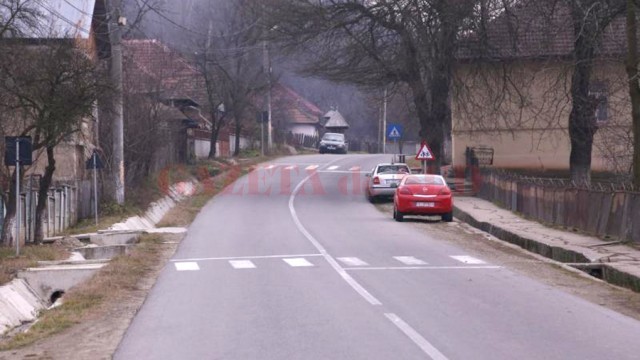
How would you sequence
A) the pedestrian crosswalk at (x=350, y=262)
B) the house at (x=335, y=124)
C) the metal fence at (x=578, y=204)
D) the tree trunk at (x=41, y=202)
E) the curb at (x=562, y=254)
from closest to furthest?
1. the curb at (x=562, y=254)
2. the pedestrian crosswalk at (x=350, y=262)
3. the metal fence at (x=578, y=204)
4. the tree trunk at (x=41, y=202)
5. the house at (x=335, y=124)

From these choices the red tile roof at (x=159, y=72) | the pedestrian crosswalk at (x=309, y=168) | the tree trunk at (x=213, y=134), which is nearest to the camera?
the red tile roof at (x=159, y=72)

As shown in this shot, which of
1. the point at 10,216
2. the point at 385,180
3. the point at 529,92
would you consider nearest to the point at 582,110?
the point at 529,92

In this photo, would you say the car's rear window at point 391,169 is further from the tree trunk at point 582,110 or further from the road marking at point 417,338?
the road marking at point 417,338

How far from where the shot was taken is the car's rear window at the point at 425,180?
29266 mm

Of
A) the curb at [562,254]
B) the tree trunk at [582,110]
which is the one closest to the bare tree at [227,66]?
the tree trunk at [582,110]

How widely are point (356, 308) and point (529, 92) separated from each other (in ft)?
91.0

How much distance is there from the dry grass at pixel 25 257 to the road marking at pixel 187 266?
2851mm

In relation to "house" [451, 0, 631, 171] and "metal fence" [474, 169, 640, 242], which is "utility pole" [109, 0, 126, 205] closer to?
"house" [451, 0, 631, 171]

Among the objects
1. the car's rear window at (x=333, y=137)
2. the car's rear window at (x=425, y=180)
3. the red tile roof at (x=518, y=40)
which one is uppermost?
the red tile roof at (x=518, y=40)

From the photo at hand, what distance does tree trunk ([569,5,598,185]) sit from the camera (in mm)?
26716

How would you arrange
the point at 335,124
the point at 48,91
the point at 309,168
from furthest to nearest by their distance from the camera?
the point at 335,124
the point at 309,168
the point at 48,91

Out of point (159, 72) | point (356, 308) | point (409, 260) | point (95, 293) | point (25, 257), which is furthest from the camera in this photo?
point (159, 72)

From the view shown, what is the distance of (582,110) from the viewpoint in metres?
30.8

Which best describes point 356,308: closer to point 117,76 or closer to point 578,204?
point 578,204
